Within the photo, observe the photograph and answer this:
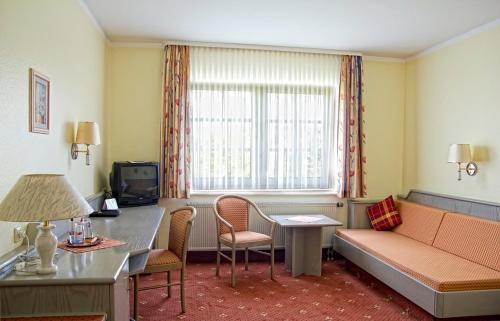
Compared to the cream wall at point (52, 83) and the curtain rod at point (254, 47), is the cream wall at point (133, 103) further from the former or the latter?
the cream wall at point (52, 83)

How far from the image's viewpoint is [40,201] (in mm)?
1647

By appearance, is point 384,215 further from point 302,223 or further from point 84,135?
point 84,135

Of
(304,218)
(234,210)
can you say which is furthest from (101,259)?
(304,218)

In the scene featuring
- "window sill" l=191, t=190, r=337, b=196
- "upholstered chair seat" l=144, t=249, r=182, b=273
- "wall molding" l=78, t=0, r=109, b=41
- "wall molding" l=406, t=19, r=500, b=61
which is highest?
Result: "wall molding" l=78, t=0, r=109, b=41

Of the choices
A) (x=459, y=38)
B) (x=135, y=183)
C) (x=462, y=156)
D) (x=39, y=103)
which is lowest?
(x=135, y=183)

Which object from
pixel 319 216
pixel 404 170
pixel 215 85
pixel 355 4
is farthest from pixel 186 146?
pixel 404 170

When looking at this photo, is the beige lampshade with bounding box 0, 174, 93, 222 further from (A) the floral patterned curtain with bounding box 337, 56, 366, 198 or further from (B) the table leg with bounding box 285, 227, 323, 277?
(A) the floral patterned curtain with bounding box 337, 56, 366, 198

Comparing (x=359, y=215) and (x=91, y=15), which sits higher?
(x=91, y=15)

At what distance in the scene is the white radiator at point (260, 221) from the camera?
4.61 metres

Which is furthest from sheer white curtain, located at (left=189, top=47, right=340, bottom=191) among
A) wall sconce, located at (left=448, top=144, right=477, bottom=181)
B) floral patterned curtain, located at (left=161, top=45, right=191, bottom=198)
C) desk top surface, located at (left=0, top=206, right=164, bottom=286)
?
desk top surface, located at (left=0, top=206, right=164, bottom=286)

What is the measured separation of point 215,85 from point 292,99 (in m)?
1.00

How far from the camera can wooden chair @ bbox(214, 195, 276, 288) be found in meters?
4.00

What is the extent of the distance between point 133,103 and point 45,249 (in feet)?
9.74

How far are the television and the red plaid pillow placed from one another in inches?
105
